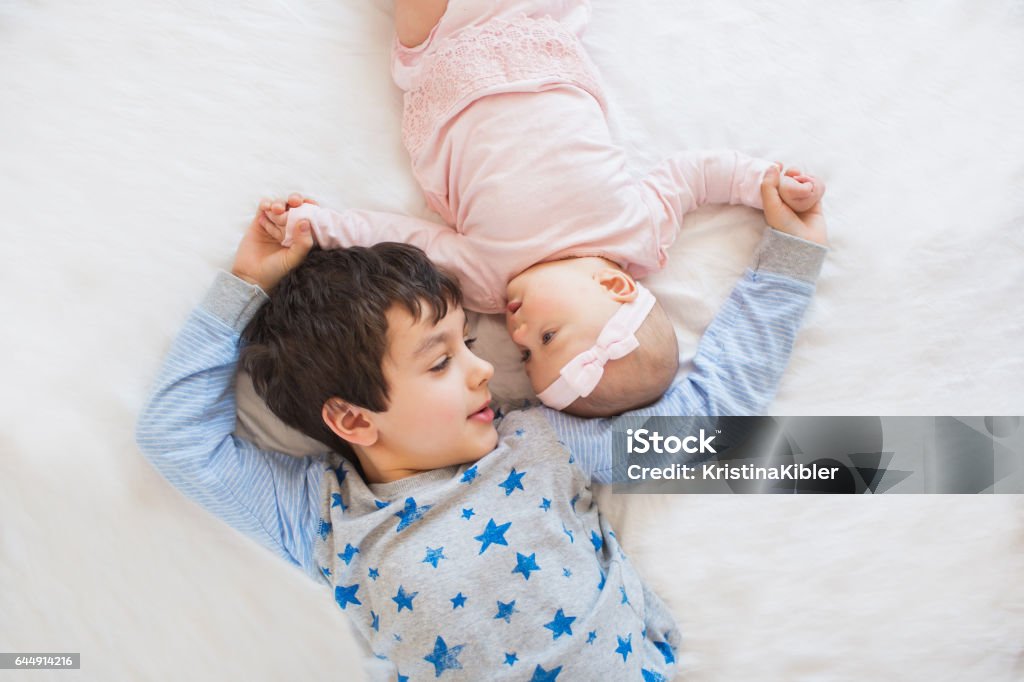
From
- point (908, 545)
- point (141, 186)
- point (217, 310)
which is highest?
point (141, 186)

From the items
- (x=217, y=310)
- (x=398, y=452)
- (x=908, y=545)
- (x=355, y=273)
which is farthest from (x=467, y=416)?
(x=908, y=545)

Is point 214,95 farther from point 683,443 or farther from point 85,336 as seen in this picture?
point 683,443

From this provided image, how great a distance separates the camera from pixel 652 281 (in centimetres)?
116

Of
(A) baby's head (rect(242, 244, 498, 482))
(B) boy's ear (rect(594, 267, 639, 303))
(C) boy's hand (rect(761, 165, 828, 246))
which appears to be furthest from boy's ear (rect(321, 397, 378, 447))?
(C) boy's hand (rect(761, 165, 828, 246))

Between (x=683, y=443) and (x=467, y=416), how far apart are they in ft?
0.99

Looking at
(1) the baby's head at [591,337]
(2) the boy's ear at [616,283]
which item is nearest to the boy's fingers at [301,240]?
(1) the baby's head at [591,337]

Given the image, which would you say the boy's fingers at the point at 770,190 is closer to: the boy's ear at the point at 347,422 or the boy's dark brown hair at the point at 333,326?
the boy's dark brown hair at the point at 333,326

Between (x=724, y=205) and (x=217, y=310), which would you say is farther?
(x=724, y=205)

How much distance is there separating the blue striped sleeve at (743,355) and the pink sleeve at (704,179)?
3.4 inches

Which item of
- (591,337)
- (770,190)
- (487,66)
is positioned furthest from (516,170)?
(770,190)

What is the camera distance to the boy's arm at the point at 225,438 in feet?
3.26

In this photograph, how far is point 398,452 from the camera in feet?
3.43

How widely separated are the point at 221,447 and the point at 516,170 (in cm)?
54

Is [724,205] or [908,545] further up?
[724,205]
